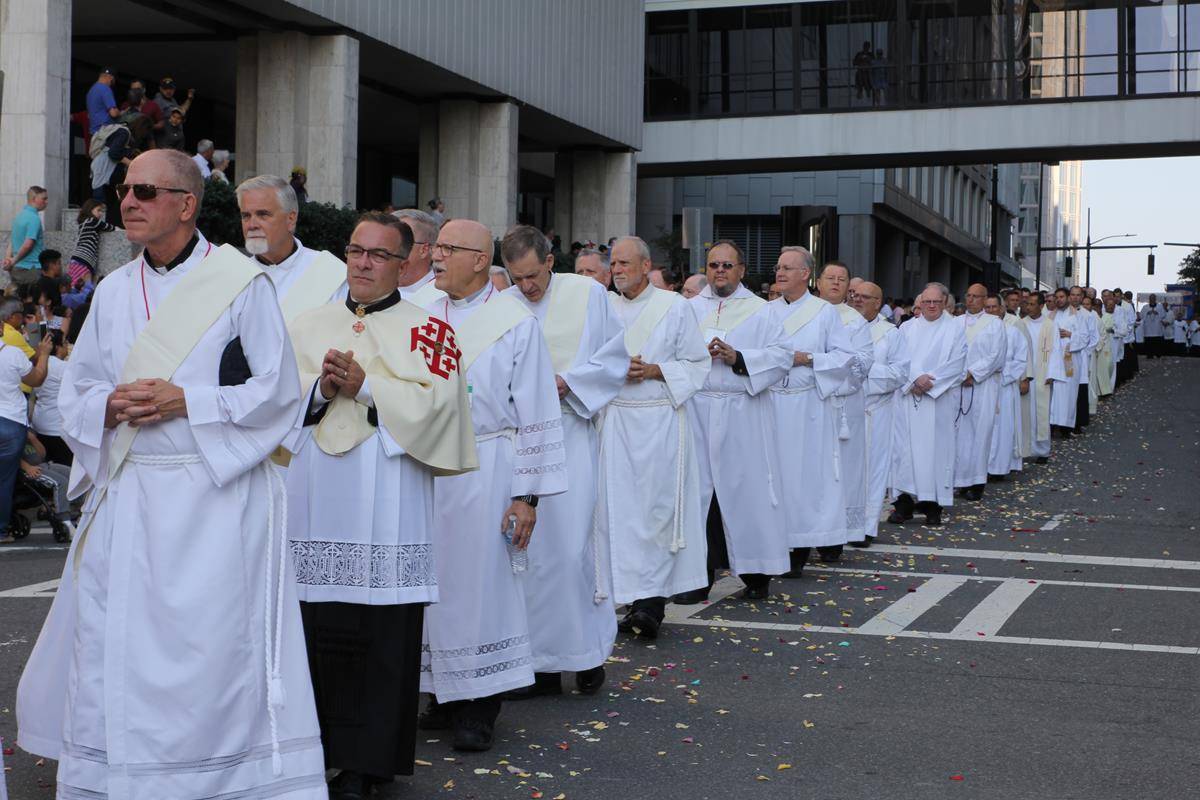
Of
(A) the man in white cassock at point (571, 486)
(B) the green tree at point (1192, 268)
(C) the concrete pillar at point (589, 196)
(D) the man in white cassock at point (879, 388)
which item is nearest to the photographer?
(A) the man in white cassock at point (571, 486)

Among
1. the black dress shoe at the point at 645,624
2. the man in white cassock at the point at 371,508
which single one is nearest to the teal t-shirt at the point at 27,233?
the black dress shoe at the point at 645,624

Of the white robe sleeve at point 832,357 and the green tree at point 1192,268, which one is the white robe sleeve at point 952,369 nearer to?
the white robe sleeve at point 832,357

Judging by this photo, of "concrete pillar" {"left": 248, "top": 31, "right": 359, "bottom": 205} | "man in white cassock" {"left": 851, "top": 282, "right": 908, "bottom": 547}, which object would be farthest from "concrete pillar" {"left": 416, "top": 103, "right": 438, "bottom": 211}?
"man in white cassock" {"left": 851, "top": 282, "right": 908, "bottom": 547}

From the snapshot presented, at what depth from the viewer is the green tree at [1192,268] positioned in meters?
78.0

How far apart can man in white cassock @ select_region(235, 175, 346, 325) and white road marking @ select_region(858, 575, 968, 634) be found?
396 centimetres

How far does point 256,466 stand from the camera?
16.4ft

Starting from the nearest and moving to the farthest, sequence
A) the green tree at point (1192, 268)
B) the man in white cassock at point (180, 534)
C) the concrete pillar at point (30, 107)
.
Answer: the man in white cassock at point (180, 534), the concrete pillar at point (30, 107), the green tree at point (1192, 268)

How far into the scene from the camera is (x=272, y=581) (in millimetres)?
5004

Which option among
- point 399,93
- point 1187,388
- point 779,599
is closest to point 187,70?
point 399,93

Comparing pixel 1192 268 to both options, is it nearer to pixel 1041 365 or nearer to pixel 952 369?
pixel 1041 365

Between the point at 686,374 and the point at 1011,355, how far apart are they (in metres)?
12.1

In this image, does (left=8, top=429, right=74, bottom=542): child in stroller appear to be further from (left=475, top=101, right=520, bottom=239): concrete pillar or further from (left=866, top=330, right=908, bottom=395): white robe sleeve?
(left=475, top=101, right=520, bottom=239): concrete pillar

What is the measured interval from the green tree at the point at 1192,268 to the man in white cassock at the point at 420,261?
7438 cm

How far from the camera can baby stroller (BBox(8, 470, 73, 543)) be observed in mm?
12406
